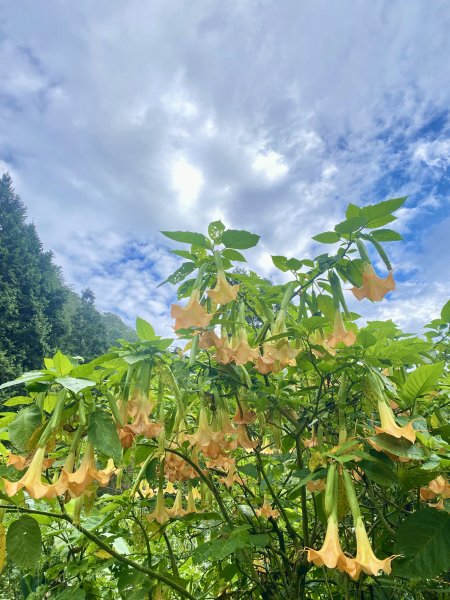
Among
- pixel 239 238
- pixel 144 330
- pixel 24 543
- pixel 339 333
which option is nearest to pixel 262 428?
pixel 339 333

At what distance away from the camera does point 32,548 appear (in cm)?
99

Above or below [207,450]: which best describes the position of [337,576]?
below

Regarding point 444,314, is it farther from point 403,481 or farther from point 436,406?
point 403,481

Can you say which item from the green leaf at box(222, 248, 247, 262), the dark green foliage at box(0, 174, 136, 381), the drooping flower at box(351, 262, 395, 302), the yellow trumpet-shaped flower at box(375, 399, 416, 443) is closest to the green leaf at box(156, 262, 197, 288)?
the green leaf at box(222, 248, 247, 262)

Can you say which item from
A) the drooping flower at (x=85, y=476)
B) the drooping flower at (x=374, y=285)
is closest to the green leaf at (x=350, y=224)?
the drooping flower at (x=374, y=285)

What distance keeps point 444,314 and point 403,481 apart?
2.44ft

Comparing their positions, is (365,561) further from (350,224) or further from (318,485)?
(350,224)

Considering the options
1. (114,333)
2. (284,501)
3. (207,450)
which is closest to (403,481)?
(207,450)

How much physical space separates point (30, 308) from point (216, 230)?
28528mm

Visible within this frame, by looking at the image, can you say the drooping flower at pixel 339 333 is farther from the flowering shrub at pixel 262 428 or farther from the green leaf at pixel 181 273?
the green leaf at pixel 181 273

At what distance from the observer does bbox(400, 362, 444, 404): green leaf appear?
980 millimetres

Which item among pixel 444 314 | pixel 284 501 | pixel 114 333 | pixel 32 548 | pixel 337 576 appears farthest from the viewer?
pixel 114 333

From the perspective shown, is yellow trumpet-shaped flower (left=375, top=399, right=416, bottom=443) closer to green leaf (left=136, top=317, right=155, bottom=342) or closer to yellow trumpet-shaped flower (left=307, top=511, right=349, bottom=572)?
yellow trumpet-shaped flower (left=307, top=511, right=349, bottom=572)

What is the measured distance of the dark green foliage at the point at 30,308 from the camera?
24.7 meters
